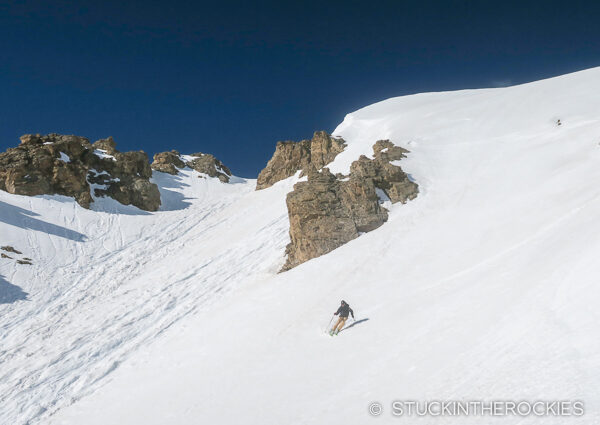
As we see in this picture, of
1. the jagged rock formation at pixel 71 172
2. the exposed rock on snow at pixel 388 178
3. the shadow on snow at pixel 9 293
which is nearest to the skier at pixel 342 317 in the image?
the exposed rock on snow at pixel 388 178

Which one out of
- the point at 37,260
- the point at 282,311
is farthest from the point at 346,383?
the point at 37,260

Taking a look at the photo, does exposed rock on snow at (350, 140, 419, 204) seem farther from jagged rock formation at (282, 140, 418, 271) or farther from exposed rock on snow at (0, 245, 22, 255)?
exposed rock on snow at (0, 245, 22, 255)

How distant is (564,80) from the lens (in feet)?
185

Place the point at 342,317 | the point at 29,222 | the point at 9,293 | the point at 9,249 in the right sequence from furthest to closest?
the point at 29,222 → the point at 9,249 → the point at 9,293 → the point at 342,317

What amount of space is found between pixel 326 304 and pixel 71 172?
1533 inches

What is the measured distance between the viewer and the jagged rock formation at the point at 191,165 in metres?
63.4

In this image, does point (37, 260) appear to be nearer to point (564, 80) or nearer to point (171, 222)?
point (171, 222)

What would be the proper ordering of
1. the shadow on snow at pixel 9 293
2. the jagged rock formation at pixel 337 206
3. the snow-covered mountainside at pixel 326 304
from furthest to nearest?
the jagged rock formation at pixel 337 206 < the shadow on snow at pixel 9 293 < the snow-covered mountainside at pixel 326 304

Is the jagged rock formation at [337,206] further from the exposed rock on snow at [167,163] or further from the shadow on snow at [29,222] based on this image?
the exposed rock on snow at [167,163]

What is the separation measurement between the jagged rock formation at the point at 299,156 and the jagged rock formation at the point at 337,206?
74.3 ft

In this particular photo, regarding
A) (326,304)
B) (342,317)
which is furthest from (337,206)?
(342,317)

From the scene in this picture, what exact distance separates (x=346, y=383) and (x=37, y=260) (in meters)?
28.5

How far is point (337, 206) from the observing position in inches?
967

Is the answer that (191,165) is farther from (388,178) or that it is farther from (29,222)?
(388,178)
